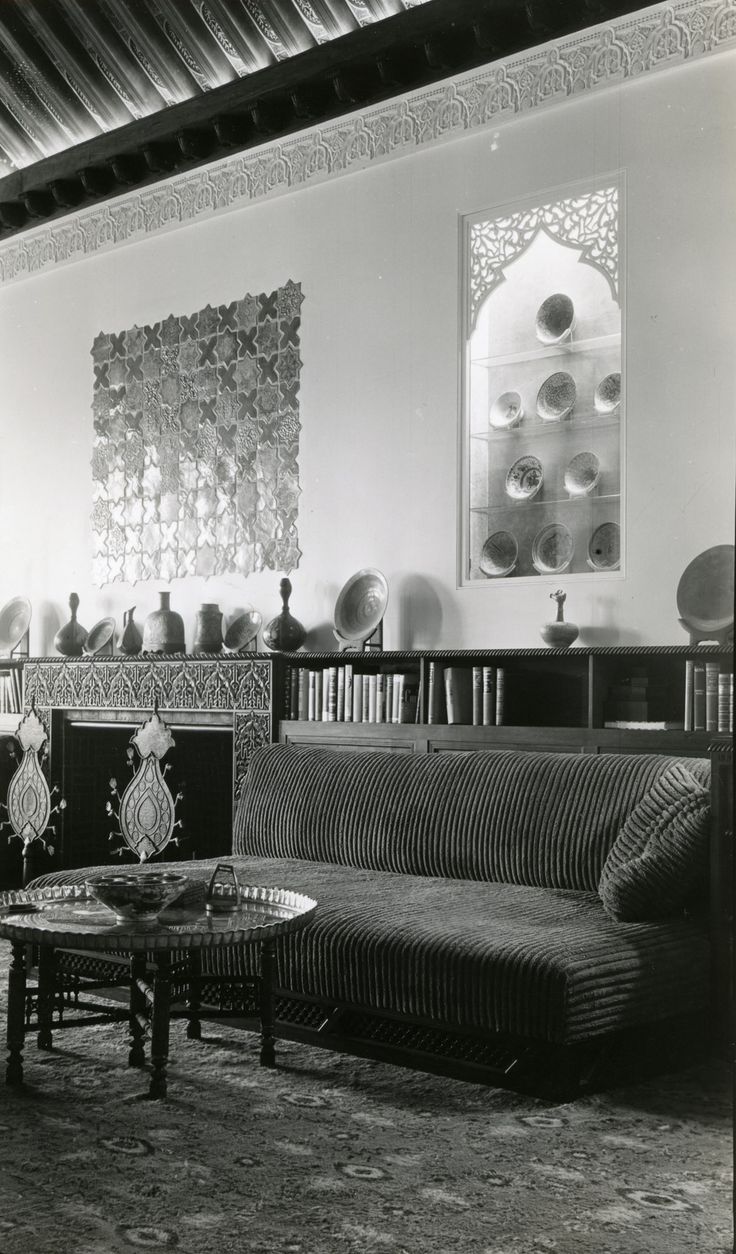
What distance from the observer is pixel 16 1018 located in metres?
3.66

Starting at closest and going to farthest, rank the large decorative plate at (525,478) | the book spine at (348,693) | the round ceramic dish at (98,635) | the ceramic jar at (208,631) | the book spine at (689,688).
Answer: the book spine at (689,688) < the large decorative plate at (525,478) < the book spine at (348,693) < the ceramic jar at (208,631) < the round ceramic dish at (98,635)

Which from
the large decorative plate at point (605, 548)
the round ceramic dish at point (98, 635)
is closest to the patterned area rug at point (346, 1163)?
the large decorative plate at point (605, 548)

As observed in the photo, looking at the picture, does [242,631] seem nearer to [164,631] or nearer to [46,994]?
[164,631]

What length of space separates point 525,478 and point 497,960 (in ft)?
9.11

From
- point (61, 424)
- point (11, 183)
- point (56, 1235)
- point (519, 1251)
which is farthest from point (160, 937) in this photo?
point (11, 183)

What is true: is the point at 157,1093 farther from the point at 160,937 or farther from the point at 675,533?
the point at 675,533

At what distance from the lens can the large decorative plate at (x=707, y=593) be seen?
195 inches

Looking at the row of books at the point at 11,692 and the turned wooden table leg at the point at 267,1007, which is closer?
the turned wooden table leg at the point at 267,1007

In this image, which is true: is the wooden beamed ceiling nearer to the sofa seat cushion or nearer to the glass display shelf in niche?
the glass display shelf in niche

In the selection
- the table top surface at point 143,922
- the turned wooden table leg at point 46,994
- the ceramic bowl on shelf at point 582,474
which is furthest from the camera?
the ceramic bowl on shelf at point 582,474

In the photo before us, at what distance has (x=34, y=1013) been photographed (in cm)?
449

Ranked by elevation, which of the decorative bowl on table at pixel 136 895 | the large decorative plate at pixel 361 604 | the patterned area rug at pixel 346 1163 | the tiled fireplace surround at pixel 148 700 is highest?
the large decorative plate at pixel 361 604

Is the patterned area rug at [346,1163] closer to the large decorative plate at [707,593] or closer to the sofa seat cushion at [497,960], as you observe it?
the sofa seat cushion at [497,960]

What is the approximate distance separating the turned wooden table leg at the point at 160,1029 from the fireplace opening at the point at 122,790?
128 inches
